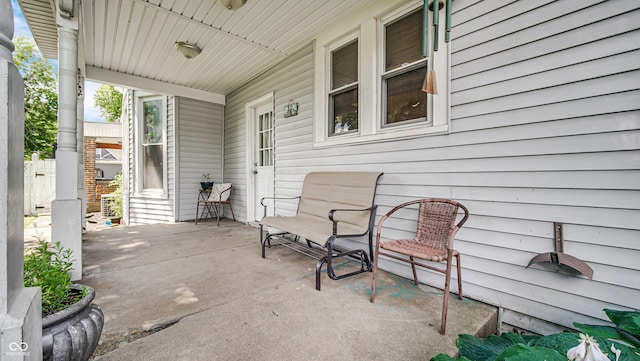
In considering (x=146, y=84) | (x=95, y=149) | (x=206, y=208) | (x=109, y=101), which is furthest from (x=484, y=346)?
(x=109, y=101)

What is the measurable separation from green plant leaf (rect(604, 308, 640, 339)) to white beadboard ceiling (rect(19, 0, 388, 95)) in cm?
313

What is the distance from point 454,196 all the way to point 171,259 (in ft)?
10.1

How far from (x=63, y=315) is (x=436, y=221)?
240 cm

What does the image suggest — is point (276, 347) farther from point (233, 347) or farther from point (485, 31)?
point (485, 31)

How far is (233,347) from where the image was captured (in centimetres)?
144

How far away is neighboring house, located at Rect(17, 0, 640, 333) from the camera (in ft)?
4.97

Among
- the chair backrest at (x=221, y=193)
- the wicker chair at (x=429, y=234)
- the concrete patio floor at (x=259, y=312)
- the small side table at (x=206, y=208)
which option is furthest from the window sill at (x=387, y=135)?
the small side table at (x=206, y=208)

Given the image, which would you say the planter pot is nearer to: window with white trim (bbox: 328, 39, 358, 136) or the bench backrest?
the bench backrest

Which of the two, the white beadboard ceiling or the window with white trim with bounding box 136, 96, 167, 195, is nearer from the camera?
the white beadboard ceiling

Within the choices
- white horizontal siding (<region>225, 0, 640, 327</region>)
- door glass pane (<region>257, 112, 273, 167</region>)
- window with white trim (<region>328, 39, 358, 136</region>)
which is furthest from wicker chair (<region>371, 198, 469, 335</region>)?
door glass pane (<region>257, 112, 273, 167</region>)

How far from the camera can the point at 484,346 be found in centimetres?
138

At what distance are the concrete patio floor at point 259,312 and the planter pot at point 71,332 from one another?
0.24 meters

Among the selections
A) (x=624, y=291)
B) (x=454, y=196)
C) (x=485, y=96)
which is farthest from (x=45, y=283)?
(x=624, y=291)

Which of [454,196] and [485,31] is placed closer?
[485,31]
